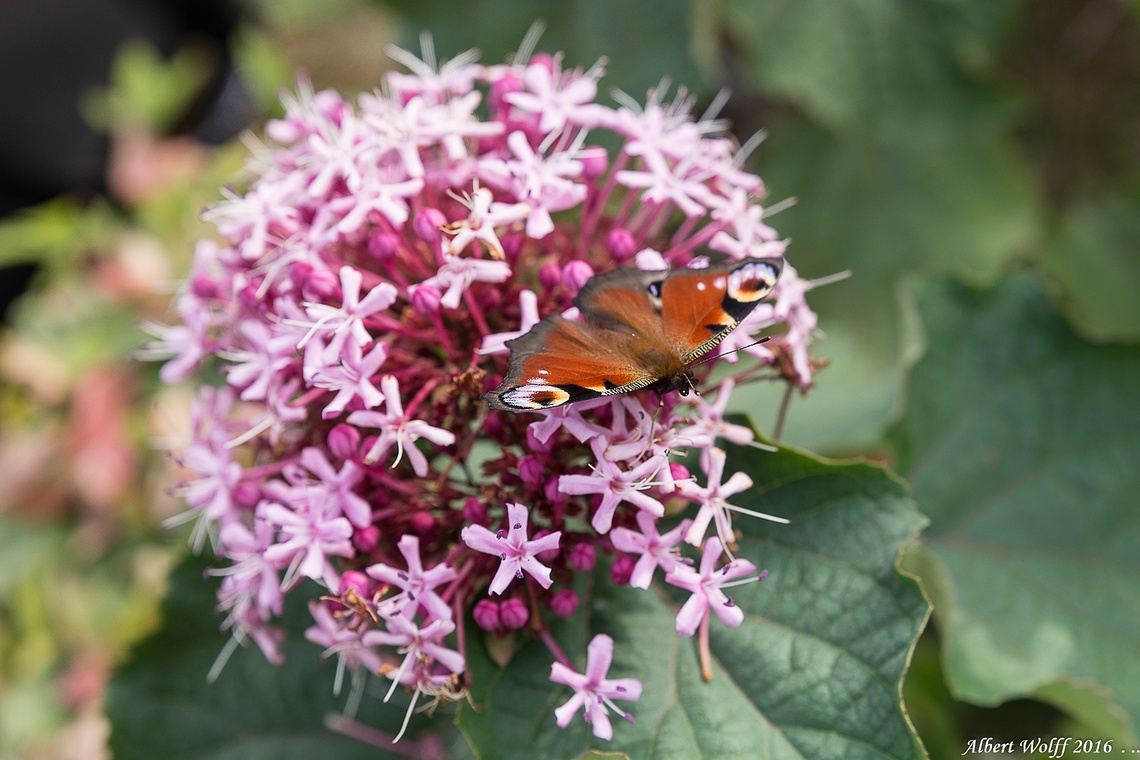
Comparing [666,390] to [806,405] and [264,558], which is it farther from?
[806,405]

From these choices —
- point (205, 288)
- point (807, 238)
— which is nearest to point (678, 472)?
point (205, 288)

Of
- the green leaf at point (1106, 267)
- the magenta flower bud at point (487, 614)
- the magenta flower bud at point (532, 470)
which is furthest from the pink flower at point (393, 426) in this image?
the green leaf at point (1106, 267)

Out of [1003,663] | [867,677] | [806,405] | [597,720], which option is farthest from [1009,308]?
[597,720]

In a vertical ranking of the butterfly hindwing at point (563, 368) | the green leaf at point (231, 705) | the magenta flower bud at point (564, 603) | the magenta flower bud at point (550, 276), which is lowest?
the green leaf at point (231, 705)

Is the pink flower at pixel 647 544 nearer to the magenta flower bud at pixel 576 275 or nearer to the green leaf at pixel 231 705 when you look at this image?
the magenta flower bud at pixel 576 275

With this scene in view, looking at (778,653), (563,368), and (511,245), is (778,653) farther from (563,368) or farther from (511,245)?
(511,245)

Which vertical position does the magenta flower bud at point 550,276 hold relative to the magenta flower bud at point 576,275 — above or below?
below
